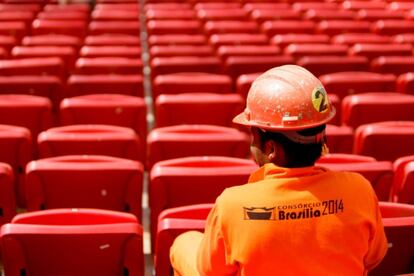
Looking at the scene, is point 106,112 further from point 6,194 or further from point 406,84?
point 406,84

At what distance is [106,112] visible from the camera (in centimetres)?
304

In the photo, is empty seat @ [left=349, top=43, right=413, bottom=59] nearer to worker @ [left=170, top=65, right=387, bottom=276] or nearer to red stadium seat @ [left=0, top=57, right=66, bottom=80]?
red stadium seat @ [left=0, top=57, right=66, bottom=80]

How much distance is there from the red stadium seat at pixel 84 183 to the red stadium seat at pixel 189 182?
0.08 metres

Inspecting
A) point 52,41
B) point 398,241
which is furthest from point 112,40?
point 398,241

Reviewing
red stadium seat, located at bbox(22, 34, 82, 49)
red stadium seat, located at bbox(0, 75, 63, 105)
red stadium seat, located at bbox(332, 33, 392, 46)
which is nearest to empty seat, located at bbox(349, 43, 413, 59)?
red stadium seat, located at bbox(332, 33, 392, 46)

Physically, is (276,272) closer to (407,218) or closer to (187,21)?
(407,218)

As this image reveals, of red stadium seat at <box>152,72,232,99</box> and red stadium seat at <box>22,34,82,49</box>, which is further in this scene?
red stadium seat at <box>22,34,82,49</box>

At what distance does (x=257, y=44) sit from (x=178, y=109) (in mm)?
1847

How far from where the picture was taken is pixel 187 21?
550 cm

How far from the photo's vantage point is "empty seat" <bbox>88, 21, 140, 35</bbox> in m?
5.21

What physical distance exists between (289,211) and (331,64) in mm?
2724

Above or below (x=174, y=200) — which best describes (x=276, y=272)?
above

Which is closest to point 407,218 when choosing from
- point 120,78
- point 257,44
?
point 120,78

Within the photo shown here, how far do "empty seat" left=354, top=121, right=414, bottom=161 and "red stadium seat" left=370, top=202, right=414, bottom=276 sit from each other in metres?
0.76
